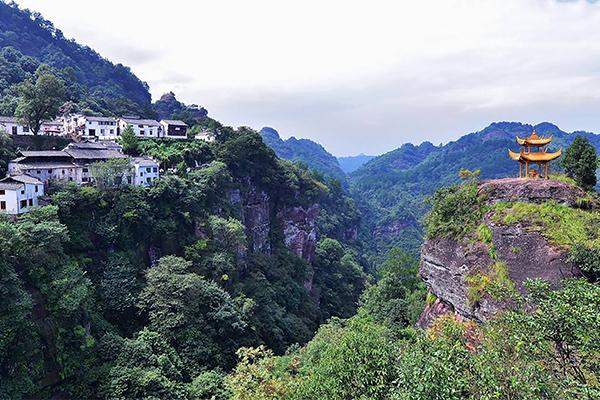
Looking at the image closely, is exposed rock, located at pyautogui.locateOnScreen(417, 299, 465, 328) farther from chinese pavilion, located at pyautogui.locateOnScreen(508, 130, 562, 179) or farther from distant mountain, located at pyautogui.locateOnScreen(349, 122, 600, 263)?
distant mountain, located at pyautogui.locateOnScreen(349, 122, 600, 263)

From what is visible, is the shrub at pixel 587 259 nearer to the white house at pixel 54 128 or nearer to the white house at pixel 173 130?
the white house at pixel 173 130

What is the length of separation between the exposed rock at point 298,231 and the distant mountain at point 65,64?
33594 mm

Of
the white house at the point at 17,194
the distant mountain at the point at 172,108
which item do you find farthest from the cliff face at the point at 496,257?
the distant mountain at the point at 172,108

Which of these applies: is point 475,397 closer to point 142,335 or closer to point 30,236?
point 142,335

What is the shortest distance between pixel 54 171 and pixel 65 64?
74165 millimetres

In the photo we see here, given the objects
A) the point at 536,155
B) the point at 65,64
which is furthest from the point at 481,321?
the point at 65,64

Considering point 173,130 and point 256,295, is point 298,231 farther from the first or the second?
point 173,130

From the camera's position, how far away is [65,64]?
93.2 m

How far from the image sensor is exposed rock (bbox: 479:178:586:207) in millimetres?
20969

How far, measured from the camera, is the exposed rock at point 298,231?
2173 inches

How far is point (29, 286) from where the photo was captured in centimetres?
2300

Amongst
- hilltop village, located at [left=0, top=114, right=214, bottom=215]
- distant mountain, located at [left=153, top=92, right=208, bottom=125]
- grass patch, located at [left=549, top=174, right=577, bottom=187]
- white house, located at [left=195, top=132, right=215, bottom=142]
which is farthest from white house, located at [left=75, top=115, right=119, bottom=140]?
grass patch, located at [left=549, top=174, right=577, bottom=187]

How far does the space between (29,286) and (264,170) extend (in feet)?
107

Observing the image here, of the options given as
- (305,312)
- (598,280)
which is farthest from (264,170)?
(598,280)
